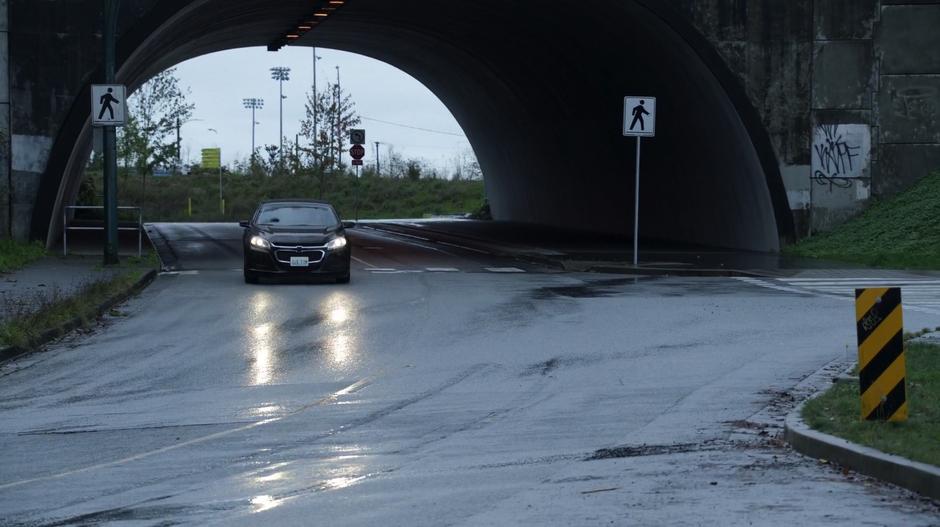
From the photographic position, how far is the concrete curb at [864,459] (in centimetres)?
712

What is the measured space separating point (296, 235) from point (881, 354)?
14310 millimetres

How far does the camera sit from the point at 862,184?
29.9 meters

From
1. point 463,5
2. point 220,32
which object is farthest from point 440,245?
point 220,32

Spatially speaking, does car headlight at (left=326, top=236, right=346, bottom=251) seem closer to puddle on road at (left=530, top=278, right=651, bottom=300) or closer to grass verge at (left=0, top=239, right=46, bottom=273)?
puddle on road at (left=530, top=278, right=651, bottom=300)

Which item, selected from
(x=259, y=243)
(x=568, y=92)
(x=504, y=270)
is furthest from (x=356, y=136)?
(x=259, y=243)

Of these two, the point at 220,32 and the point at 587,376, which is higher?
the point at 220,32

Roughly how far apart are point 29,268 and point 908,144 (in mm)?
19353

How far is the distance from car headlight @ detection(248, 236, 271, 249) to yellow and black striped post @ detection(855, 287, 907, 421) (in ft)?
46.3

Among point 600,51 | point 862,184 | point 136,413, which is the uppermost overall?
point 600,51

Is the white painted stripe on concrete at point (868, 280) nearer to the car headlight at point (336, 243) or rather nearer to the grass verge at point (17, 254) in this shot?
the car headlight at point (336, 243)

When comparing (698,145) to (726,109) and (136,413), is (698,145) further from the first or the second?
(136,413)

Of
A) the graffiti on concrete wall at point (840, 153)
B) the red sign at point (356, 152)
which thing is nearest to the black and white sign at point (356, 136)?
the red sign at point (356, 152)

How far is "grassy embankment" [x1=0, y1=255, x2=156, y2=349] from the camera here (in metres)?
13.8

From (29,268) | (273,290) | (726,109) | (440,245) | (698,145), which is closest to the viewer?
(273,290)
